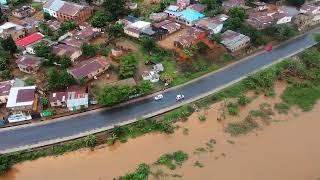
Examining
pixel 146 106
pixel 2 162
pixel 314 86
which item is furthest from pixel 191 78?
pixel 2 162

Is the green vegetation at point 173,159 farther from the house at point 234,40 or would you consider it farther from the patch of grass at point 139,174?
the house at point 234,40

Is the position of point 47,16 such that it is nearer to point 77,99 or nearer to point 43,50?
point 43,50

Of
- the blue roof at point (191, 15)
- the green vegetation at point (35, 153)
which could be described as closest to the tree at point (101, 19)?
the blue roof at point (191, 15)

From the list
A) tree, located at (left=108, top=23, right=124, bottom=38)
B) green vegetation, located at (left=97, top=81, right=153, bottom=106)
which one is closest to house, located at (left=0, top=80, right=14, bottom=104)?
green vegetation, located at (left=97, top=81, right=153, bottom=106)

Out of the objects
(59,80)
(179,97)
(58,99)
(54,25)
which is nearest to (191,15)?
(179,97)

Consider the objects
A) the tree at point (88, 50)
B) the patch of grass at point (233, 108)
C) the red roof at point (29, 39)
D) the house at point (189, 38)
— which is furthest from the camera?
the red roof at point (29, 39)

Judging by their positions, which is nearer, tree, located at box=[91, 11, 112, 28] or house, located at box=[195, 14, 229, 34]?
house, located at box=[195, 14, 229, 34]

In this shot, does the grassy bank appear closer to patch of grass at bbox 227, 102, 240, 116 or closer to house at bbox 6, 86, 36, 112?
patch of grass at bbox 227, 102, 240, 116
